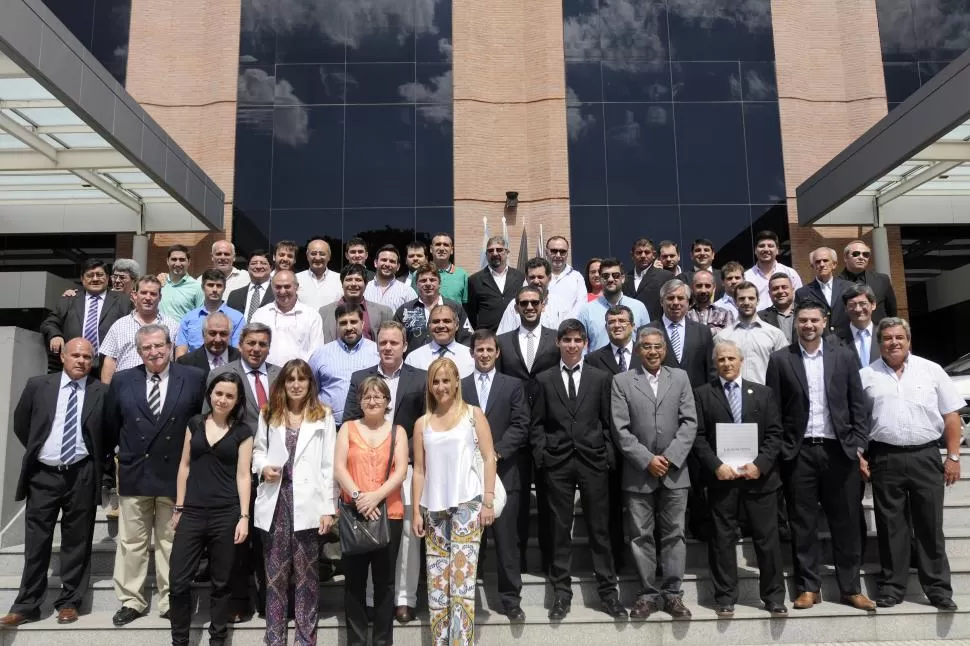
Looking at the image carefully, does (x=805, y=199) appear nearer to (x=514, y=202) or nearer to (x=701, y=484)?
(x=514, y=202)

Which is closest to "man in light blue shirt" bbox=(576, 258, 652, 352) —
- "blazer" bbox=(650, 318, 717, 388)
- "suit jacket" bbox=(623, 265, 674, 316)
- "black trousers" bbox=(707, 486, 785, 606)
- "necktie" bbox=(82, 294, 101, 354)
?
"suit jacket" bbox=(623, 265, 674, 316)

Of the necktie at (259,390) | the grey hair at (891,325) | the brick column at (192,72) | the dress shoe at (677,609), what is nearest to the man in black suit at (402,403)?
the necktie at (259,390)

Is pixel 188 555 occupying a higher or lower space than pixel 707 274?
lower

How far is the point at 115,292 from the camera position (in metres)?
7.55

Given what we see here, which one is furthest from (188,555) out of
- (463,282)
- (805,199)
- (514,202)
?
(805,199)

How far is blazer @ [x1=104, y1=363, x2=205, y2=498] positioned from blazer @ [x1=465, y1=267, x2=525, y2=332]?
3307 mm

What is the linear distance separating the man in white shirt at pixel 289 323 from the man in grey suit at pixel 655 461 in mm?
2825

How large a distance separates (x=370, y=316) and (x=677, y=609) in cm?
367

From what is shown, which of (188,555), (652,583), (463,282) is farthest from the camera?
(463,282)

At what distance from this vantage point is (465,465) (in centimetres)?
513

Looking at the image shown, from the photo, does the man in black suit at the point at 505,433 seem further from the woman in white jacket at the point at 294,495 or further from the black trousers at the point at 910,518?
the black trousers at the point at 910,518

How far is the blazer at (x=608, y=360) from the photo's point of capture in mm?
6289

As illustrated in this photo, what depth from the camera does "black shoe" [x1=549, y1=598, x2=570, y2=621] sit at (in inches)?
221

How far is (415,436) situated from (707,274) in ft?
11.4
